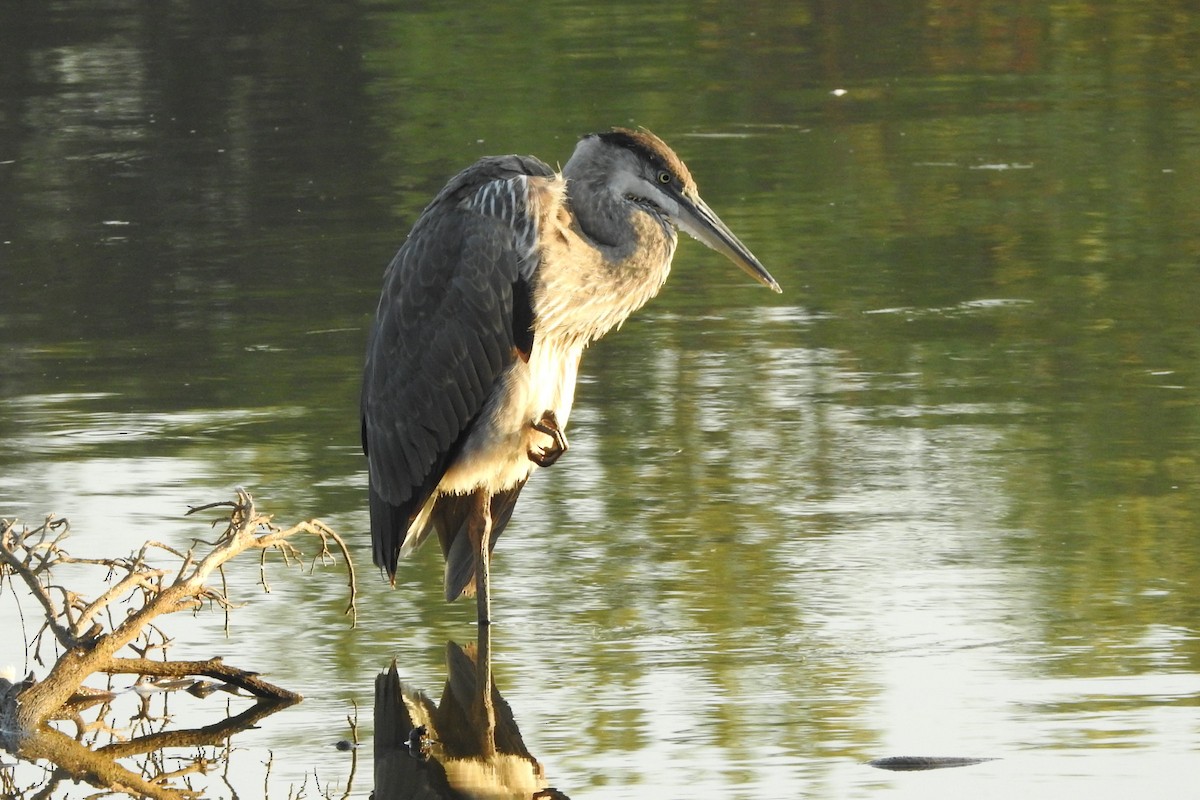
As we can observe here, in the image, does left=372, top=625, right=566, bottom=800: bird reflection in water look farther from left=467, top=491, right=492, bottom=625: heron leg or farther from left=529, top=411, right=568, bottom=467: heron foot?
left=529, top=411, right=568, bottom=467: heron foot

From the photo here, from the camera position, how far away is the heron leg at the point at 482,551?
7.14 meters

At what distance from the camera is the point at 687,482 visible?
8625 millimetres

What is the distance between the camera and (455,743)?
618 centimetres

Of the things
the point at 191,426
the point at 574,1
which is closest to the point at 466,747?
the point at 191,426

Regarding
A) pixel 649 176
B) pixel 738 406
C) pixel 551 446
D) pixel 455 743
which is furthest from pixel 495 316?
pixel 738 406

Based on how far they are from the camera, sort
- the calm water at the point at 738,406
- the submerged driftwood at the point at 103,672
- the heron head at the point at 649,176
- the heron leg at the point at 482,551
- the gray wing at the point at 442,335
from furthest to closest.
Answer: the heron head at the point at 649,176
the gray wing at the point at 442,335
the heron leg at the point at 482,551
the calm water at the point at 738,406
the submerged driftwood at the point at 103,672

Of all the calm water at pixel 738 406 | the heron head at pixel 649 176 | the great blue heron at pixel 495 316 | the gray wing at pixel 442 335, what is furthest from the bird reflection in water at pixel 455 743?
the heron head at pixel 649 176

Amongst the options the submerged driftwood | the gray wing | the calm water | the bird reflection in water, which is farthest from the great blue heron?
the submerged driftwood

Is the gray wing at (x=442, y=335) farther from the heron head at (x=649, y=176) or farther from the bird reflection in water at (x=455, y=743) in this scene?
the bird reflection in water at (x=455, y=743)

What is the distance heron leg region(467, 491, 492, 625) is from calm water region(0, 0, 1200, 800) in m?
0.09

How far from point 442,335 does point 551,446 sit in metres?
0.49

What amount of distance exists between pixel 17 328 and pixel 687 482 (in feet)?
14.5

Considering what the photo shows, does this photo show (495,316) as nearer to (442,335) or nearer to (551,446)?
(442,335)

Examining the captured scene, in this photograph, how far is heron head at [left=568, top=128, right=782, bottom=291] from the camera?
297 inches
